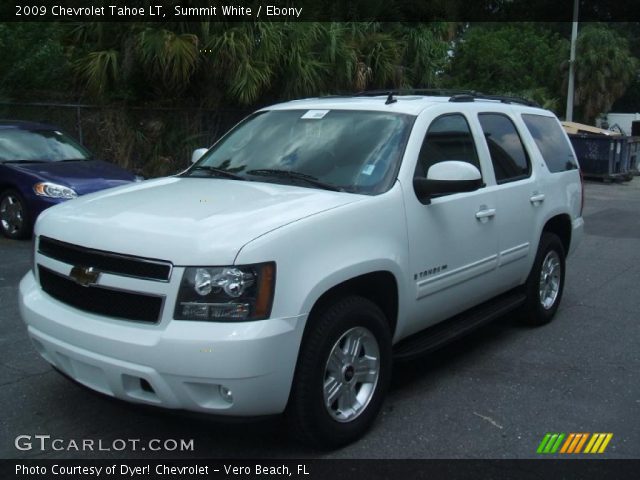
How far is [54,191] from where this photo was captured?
8938 mm

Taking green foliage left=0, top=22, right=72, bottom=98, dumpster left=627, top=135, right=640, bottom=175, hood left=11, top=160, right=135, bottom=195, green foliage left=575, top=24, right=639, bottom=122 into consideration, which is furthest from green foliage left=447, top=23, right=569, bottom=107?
hood left=11, top=160, right=135, bottom=195

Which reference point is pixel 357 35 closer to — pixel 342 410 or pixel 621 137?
pixel 621 137

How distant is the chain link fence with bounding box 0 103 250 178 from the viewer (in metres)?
13.1

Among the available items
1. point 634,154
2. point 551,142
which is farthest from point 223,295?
point 634,154

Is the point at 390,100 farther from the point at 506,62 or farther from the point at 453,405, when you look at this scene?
the point at 506,62

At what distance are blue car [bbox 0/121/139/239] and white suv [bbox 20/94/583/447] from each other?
14.4ft

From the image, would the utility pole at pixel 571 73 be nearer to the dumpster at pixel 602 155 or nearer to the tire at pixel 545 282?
the dumpster at pixel 602 155

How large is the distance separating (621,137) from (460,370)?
54.9 feet

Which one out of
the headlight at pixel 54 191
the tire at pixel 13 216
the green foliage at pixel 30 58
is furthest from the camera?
the green foliage at pixel 30 58

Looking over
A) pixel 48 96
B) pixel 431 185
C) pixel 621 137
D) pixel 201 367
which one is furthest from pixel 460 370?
pixel 621 137

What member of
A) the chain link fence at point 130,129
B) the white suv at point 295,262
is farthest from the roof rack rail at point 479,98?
the chain link fence at point 130,129

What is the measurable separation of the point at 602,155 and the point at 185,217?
18205 millimetres

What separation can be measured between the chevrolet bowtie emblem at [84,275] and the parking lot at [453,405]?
0.58m

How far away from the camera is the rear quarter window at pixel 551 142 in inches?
240
